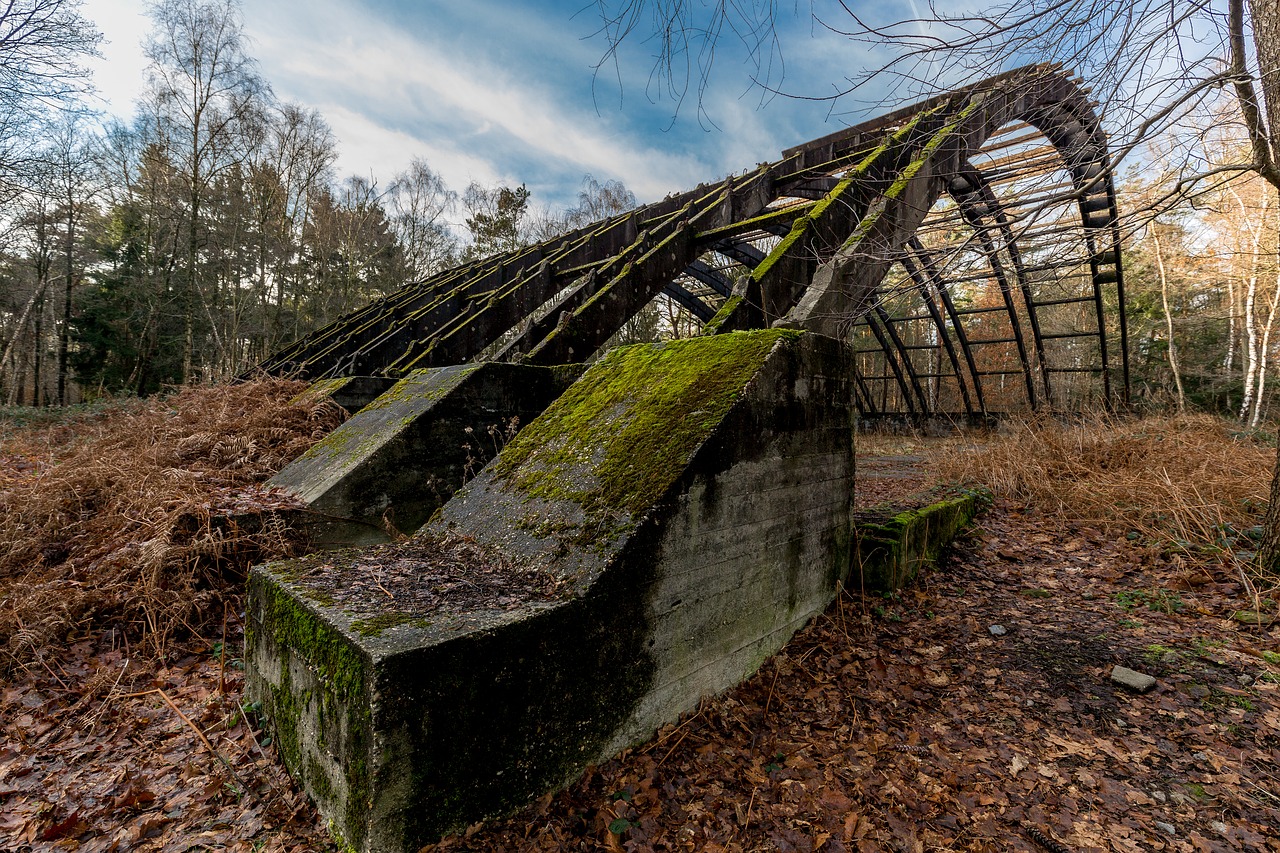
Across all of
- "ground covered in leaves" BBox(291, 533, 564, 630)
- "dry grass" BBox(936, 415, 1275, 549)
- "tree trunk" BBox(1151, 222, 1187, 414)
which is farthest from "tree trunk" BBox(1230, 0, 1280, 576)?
"tree trunk" BBox(1151, 222, 1187, 414)

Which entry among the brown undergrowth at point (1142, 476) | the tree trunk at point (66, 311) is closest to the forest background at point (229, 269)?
the tree trunk at point (66, 311)

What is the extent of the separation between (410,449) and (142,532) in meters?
1.77

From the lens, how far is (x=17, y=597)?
318cm

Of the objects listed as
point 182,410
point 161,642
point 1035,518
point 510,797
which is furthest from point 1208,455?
point 182,410

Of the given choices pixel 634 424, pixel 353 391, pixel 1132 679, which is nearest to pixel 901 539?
pixel 1132 679

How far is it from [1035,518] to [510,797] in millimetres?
6341

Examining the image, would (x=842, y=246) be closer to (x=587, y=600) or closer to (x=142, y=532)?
(x=587, y=600)

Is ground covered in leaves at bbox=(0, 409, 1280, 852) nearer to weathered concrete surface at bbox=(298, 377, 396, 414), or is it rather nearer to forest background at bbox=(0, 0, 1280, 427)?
weathered concrete surface at bbox=(298, 377, 396, 414)

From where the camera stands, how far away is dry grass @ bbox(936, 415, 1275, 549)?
482 cm

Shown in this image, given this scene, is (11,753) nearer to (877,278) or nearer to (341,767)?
(341,767)

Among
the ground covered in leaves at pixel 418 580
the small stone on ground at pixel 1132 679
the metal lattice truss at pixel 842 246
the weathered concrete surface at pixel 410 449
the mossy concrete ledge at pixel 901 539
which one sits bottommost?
the small stone on ground at pixel 1132 679

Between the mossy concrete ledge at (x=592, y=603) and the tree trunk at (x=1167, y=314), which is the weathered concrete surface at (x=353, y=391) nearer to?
the mossy concrete ledge at (x=592, y=603)

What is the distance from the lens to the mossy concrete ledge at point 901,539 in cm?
423

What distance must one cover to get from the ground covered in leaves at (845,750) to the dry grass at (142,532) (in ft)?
0.51
